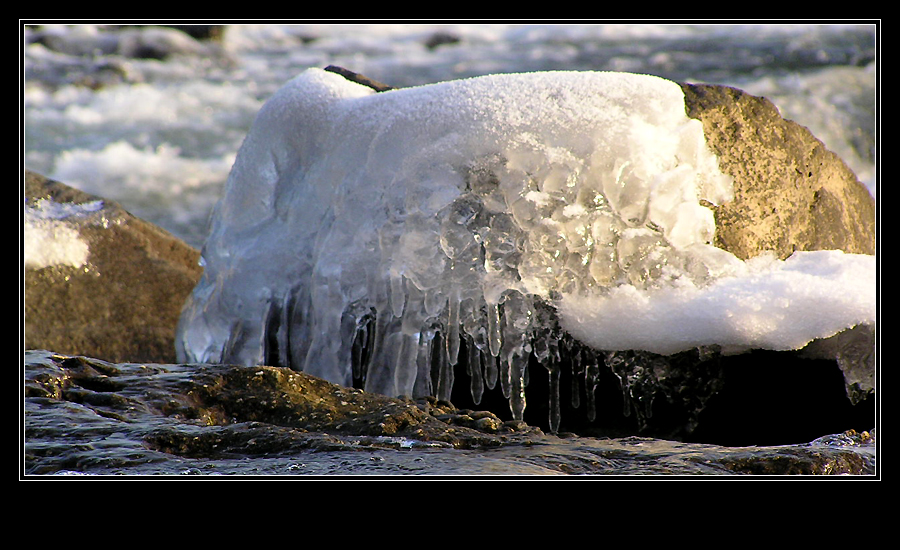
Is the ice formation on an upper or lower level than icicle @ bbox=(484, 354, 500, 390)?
upper

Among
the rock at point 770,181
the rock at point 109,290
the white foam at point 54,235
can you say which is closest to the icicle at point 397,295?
the rock at point 770,181

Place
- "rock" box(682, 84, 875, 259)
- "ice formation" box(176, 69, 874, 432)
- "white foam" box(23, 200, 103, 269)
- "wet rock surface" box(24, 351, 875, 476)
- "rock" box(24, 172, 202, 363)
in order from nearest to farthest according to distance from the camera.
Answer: "wet rock surface" box(24, 351, 875, 476)
"ice formation" box(176, 69, 874, 432)
"rock" box(682, 84, 875, 259)
"rock" box(24, 172, 202, 363)
"white foam" box(23, 200, 103, 269)

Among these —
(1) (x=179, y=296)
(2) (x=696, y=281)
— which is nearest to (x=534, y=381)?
(2) (x=696, y=281)

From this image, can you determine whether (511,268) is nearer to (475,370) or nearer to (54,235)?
(475,370)

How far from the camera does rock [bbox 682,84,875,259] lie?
3754mm

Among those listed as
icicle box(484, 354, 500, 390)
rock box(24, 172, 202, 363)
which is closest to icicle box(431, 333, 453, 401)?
icicle box(484, 354, 500, 390)

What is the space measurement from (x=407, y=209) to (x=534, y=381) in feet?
2.81

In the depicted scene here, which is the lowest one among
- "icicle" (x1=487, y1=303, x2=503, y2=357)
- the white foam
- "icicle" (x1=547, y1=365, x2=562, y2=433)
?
"icicle" (x1=547, y1=365, x2=562, y2=433)

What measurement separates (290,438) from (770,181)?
2.53 m

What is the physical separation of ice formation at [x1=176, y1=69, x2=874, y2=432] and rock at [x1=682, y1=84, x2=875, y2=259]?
0.15 m

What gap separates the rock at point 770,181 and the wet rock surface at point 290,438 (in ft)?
3.84

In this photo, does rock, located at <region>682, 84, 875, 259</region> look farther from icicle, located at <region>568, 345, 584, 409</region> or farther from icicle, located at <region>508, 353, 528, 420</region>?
icicle, located at <region>508, 353, 528, 420</region>

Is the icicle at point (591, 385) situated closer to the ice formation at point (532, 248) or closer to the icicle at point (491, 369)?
the ice formation at point (532, 248)

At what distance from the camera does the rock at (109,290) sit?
203 inches
